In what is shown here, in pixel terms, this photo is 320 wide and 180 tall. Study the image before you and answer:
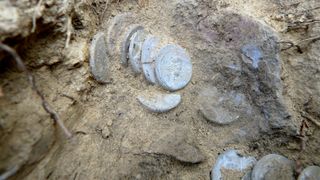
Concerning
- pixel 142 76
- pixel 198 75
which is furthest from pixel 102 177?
pixel 198 75

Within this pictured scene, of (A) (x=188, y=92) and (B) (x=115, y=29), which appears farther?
(A) (x=188, y=92)

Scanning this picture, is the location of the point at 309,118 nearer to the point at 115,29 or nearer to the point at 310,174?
the point at 310,174

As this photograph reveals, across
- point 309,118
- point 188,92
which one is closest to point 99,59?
A: point 188,92

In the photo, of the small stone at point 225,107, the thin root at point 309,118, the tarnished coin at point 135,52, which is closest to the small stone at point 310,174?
the thin root at point 309,118

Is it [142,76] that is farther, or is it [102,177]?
[142,76]

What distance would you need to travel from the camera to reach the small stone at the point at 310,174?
1801 mm

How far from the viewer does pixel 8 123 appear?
1409mm

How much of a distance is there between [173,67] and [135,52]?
244 mm

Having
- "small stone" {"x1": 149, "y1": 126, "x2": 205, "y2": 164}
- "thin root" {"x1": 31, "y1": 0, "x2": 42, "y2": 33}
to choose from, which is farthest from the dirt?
"thin root" {"x1": 31, "y1": 0, "x2": 42, "y2": 33}

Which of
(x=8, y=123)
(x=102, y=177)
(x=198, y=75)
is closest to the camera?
(x=8, y=123)

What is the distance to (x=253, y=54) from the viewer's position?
1972 mm

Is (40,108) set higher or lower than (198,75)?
higher

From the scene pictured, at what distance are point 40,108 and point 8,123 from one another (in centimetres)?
18

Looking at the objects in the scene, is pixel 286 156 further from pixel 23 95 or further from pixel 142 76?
pixel 23 95
